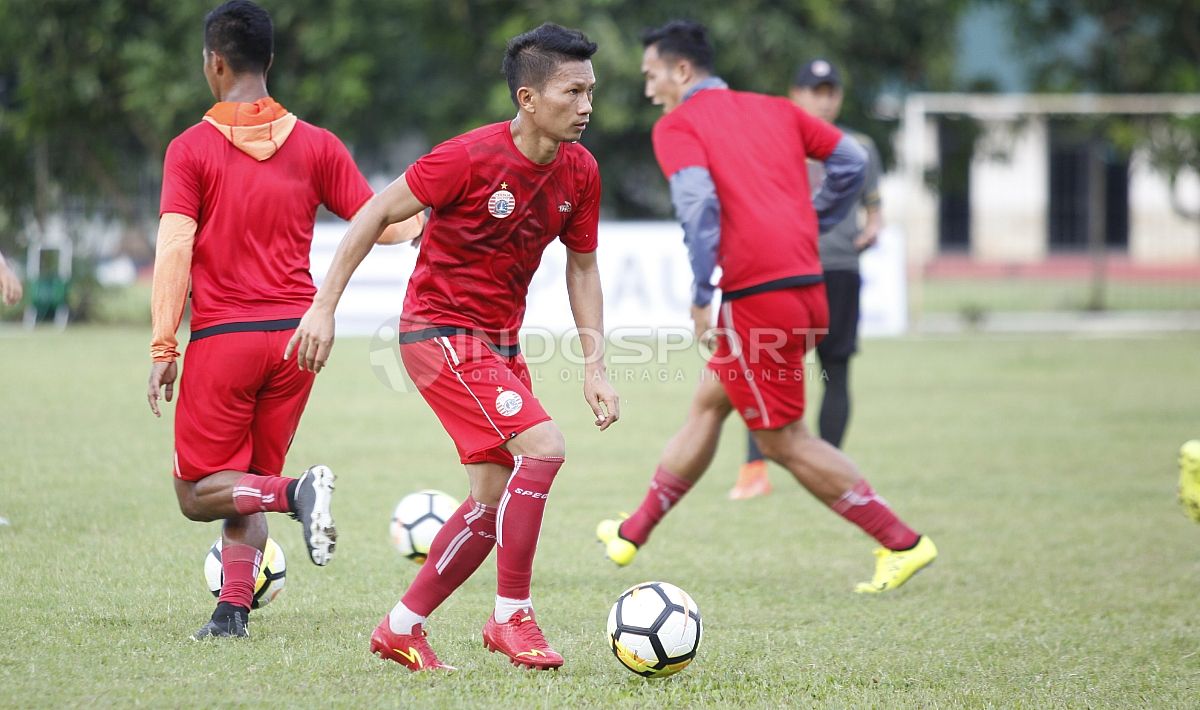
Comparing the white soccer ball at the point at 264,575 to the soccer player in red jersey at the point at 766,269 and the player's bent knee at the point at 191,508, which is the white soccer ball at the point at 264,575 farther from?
the soccer player in red jersey at the point at 766,269

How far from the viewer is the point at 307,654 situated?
178 inches

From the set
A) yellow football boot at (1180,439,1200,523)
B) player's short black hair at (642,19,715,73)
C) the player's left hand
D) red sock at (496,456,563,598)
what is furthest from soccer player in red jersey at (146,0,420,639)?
yellow football boot at (1180,439,1200,523)

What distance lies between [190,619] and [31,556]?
130 centimetres

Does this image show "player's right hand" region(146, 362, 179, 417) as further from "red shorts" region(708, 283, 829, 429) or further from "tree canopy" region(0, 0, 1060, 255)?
"tree canopy" region(0, 0, 1060, 255)

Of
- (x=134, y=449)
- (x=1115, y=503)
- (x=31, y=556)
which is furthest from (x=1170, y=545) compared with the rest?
(x=134, y=449)

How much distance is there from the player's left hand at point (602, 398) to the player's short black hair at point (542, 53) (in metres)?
0.94

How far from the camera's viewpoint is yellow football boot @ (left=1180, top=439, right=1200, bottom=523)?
17.6ft

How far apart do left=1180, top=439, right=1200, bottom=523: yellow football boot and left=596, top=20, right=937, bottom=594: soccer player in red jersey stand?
101cm

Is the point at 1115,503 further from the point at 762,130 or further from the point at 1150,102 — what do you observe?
the point at 1150,102

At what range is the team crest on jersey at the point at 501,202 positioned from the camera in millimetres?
4377

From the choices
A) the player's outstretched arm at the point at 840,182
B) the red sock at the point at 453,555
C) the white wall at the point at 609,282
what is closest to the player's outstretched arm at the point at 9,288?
the red sock at the point at 453,555

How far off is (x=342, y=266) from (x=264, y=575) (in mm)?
1401

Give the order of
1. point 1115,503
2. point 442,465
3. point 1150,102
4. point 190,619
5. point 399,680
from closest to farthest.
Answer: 1. point 399,680
2. point 190,619
3. point 1115,503
4. point 442,465
5. point 1150,102

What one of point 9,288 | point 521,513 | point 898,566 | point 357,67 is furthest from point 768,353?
point 357,67
